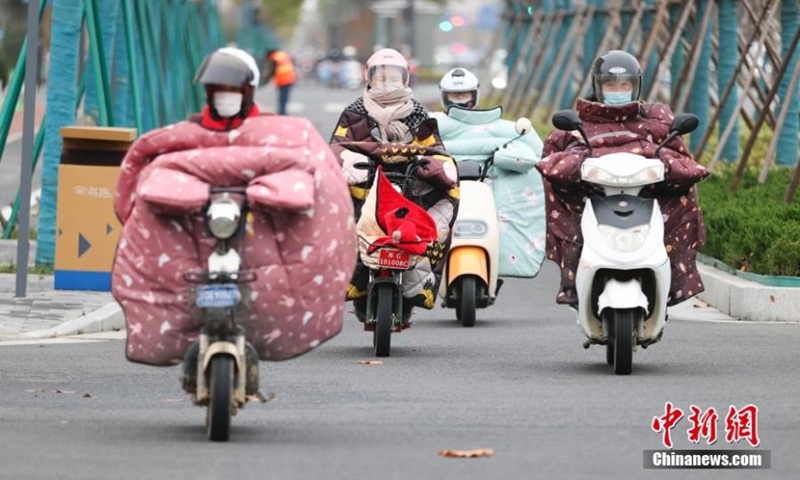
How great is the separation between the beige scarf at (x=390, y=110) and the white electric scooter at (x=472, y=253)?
1628mm

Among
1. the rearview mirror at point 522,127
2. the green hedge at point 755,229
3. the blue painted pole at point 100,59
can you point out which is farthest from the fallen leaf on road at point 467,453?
the blue painted pole at point 100,59

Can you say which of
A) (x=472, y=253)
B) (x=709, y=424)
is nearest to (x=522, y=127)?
(x=472, y=253)

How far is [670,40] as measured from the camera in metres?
25.1

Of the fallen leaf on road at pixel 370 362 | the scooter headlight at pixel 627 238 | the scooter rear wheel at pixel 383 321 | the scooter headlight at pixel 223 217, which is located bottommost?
the fallen leaf on road at pixel 370 362

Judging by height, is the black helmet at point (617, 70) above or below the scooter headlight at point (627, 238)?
above

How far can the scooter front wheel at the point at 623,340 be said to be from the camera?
425 inches

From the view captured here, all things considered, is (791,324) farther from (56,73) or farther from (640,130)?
(56,73)

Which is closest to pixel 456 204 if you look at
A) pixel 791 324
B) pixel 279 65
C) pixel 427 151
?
pixel 427 151

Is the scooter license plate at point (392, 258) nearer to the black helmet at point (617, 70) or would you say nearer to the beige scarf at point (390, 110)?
the beige scarf at point (390, 110)

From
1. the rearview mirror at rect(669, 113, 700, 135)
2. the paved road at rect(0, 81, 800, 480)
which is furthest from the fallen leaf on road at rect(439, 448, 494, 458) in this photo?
the rearview mirror at rect(669, 113, 700, 135)

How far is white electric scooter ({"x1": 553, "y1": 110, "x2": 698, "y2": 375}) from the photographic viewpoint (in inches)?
426

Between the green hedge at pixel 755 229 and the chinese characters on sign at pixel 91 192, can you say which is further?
the chinese characters on sign at pixel 91 192

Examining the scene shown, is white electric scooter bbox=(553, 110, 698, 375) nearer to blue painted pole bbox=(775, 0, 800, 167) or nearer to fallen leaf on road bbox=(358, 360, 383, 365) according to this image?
fallen leaf on road bbox=(358, 360, 383, 365)

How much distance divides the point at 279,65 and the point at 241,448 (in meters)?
35.2
